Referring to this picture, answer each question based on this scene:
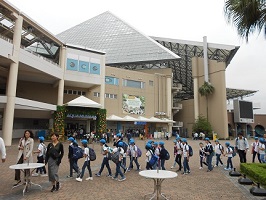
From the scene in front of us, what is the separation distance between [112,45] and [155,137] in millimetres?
21414

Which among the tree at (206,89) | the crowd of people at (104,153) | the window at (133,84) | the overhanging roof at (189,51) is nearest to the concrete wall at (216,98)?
the tree at (206,89)

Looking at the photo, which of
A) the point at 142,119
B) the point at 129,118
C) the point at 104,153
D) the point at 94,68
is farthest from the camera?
the point at 142,119

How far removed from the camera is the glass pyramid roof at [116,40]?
4244cm

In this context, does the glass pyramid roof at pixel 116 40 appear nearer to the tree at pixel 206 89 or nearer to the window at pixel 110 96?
the tree at pixel 206 89

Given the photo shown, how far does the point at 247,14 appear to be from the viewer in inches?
253

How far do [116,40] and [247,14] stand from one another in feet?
139


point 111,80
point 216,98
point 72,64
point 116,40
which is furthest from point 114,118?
point 116,40

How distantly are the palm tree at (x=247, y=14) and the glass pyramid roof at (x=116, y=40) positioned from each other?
33.9m

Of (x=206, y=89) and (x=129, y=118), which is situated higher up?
(x=206, y=89)

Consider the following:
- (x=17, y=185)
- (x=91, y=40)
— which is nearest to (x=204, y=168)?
(x=17, y=185)

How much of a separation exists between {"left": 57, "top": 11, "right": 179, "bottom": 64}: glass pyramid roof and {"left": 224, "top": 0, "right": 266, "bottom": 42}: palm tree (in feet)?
111

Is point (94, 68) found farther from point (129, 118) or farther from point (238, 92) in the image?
point (238, 92)

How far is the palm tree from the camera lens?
6.33m

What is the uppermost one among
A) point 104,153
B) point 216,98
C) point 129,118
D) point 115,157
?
point 216,98
